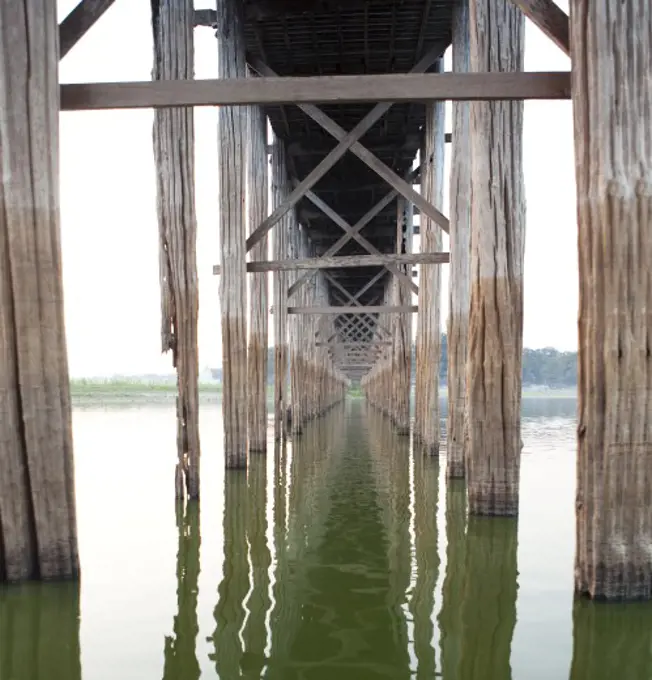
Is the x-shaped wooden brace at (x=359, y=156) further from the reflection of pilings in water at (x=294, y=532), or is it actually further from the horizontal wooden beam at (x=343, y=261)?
the reflection of pilings in water at (x=294, y=532)

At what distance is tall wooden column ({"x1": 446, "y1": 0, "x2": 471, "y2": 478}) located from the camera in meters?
7.83

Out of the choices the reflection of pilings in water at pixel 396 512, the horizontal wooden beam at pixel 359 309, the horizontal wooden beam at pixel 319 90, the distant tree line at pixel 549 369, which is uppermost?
the horizontal wooden beam at pixel 319 90

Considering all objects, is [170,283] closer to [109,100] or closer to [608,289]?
[109,100]

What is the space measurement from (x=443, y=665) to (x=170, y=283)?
4448 millimetres

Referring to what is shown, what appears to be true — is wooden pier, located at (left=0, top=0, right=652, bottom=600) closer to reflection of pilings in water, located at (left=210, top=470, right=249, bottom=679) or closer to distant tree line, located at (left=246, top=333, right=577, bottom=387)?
reflection of pilings in water, located at (left=210, top=470, right=249, bottom=679)

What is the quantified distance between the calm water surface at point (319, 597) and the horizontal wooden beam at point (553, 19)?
286 centimetres

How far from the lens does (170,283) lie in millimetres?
6418

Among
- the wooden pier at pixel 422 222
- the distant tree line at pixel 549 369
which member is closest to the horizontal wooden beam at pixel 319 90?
the wooden pier at pixel 422 222

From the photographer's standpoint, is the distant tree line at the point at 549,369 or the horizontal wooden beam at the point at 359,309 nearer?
the horizontal wooden beam at the point at 359,309

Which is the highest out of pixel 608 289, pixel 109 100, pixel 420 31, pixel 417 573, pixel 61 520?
pixel 420 31

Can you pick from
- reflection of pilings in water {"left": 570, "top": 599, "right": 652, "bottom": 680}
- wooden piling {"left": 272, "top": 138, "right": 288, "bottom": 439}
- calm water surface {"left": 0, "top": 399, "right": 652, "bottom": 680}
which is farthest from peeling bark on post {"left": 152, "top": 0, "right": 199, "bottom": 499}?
wooden piling {"left": 272, "top": 138, "right": 288, "bottom": 439}

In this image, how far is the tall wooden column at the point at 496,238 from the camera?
5297 mm

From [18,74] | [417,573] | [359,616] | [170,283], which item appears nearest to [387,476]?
[170,283]

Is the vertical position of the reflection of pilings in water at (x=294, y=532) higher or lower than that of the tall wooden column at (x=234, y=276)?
lower
